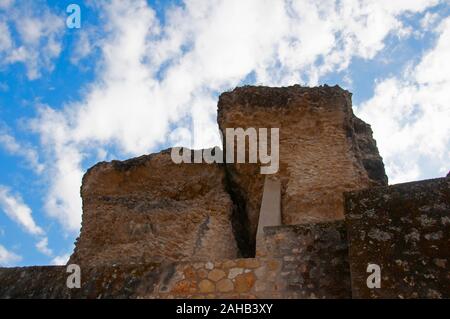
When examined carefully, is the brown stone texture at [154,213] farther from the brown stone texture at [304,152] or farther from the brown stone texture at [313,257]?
the brown stone texture at [313,257]

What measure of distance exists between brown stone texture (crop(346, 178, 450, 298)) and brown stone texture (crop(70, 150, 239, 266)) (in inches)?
188

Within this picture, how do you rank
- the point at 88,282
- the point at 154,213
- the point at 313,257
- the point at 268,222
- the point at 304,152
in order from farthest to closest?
1. the point at 154,213
2. the point at 304,152
3. the point at 268,222
4. the point at 88,282
5. the point at 313,257

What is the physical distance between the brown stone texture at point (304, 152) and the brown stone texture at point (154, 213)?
0.62m

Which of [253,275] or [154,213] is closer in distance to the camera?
[253,275]

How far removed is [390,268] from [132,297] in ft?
7.11

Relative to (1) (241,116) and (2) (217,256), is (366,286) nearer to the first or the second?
(2) (217,256)

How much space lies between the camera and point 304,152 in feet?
27.6

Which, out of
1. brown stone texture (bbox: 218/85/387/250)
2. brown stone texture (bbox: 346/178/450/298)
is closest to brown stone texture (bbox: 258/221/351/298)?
brown stone texture (bbox: 346/178/450/298)

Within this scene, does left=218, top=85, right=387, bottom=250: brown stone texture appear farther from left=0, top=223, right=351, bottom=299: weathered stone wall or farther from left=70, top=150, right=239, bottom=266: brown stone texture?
left=0, top=223, right=351, bottom=299: weathered stone wall

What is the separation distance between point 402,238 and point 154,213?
597 cm

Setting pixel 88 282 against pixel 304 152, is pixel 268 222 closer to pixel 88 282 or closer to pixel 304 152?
pixel 304 152

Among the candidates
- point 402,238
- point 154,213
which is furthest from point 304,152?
point 402,238

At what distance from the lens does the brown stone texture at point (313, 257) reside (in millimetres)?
3895
